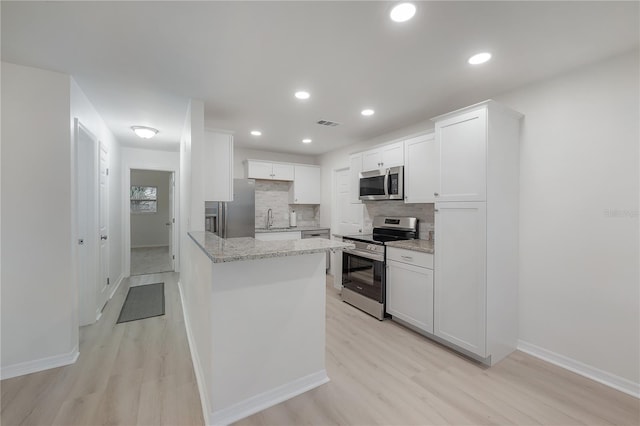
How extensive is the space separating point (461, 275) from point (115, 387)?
9.69ft

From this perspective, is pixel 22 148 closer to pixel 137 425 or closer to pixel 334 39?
pixel 137 425

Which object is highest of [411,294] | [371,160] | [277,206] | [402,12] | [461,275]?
[402,12]

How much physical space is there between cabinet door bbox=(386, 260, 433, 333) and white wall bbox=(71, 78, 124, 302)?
324 cm

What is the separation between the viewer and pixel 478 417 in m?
1.74

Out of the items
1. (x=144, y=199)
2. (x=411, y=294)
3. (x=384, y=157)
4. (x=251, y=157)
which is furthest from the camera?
(x=144, y=199)

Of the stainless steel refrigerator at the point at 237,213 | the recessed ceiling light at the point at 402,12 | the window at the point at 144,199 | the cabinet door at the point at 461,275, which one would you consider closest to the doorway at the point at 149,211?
the window at the point at 144,199

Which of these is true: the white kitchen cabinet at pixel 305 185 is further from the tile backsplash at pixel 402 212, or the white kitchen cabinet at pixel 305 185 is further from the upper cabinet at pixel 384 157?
the upper cabinet at pixel 384 157

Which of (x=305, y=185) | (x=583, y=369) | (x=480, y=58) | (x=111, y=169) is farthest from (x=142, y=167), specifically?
(x=583, y=369)

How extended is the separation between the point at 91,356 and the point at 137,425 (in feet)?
4.01

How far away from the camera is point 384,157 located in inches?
145

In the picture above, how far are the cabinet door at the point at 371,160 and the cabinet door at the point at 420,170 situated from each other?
47cm

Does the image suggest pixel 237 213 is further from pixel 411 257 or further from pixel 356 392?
pixel 356 392

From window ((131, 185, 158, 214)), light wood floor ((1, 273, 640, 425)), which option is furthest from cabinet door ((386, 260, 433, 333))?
window ((131, 185, 158, 214))

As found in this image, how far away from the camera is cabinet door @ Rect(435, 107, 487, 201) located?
2320 mm
